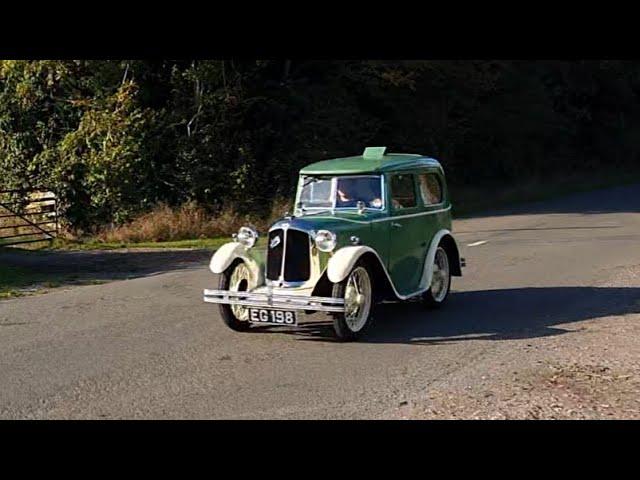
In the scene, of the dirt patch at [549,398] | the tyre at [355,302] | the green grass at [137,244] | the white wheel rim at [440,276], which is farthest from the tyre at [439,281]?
the green grass at [137,244]

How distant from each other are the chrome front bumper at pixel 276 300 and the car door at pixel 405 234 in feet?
4.80

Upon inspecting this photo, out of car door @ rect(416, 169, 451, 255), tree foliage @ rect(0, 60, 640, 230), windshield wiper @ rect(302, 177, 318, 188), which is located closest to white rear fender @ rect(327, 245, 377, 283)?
windshield wiper @ rect(302, 177, 318, 188)

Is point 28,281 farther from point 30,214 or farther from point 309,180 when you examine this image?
point 30,214

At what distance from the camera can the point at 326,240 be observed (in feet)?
30.9

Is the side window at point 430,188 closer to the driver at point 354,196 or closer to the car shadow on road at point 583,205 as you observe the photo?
the driver at point 354,196

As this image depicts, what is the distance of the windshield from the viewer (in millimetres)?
10578

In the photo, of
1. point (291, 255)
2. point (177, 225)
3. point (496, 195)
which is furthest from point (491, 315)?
point (496, 195)

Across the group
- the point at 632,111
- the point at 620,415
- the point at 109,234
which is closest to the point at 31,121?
the point at 109,234

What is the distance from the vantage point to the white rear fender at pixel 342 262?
29.9ft

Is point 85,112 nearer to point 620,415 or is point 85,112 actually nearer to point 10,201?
point 10,201

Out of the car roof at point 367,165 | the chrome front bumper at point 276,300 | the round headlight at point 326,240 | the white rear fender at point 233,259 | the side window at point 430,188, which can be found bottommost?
the chrome front bumper at point 276,300

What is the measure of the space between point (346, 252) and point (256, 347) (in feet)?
4.50

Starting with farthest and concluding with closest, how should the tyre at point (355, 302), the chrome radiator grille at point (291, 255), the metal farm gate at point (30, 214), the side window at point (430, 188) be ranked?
the metal farm gate at point (30, 214)
the side window at point (430, 188)
the chrome radiator grille at point (291, 255)
the tyre at point (355, 302)

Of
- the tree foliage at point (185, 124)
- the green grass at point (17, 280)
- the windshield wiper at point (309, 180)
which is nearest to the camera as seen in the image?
the windshield wiper at point (309, 180)
